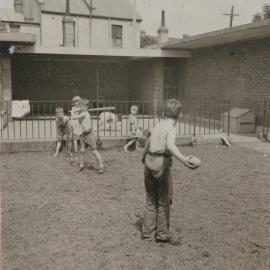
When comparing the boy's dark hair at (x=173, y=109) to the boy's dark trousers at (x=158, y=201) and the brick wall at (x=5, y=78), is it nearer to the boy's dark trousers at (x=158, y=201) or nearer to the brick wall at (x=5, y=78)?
the boy's dark trousers at (x=158, y=201)

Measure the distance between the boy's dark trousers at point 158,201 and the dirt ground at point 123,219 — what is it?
0.55ft

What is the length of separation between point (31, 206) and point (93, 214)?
3.16 feet

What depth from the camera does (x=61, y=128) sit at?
33.9 ft

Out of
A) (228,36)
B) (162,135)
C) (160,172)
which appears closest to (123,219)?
(160,172)

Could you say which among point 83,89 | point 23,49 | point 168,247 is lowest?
point 168,247

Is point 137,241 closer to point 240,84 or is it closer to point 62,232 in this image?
point 62,232

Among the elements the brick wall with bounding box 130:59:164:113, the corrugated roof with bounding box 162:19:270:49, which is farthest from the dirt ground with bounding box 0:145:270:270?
the brick wall with bounding box 130:59:164:113

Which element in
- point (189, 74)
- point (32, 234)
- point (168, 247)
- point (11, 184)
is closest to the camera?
point (168, 247)

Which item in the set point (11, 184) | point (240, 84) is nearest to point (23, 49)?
point (240, 84)

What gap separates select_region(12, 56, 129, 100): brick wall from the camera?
77.6 ft

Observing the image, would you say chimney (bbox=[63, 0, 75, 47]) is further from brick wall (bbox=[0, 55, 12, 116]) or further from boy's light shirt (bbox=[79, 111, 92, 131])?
boy's light shirt (bbox=[79, 111, 92, 131])

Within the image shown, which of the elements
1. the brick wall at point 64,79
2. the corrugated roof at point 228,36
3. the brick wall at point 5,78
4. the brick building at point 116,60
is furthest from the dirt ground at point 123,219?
the brick wall at point 64,79

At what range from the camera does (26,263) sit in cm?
405

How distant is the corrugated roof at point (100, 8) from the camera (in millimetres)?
33719
